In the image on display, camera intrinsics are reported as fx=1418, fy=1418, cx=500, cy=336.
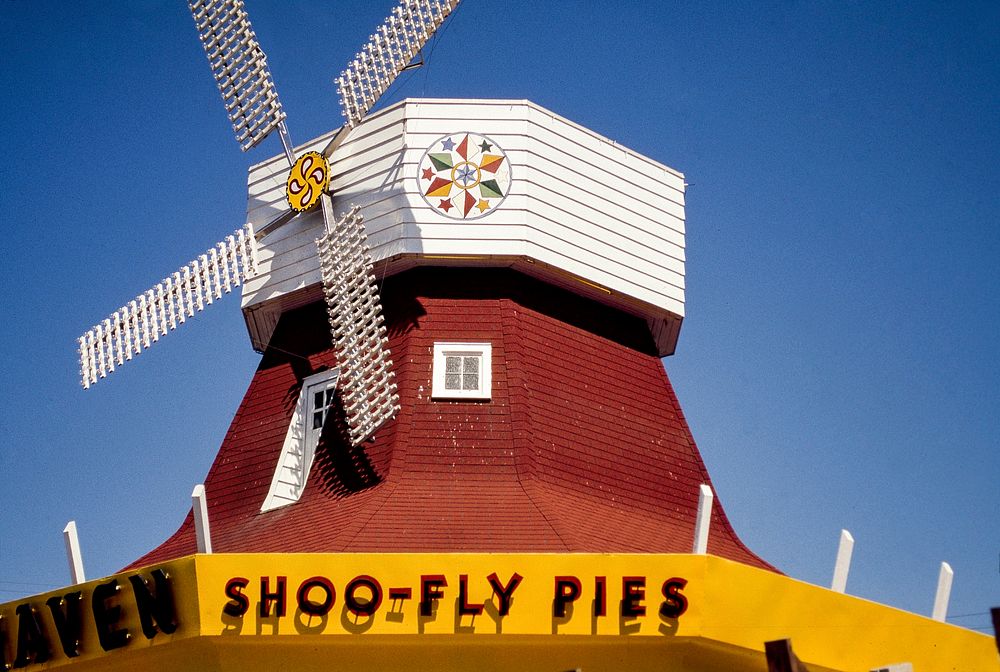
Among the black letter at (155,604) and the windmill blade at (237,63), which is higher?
the windmill blade at (237,63)

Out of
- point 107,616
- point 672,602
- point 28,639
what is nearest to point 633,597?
point 672,602

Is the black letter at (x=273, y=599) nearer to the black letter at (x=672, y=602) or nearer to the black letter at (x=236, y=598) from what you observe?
the black letter at (x=236, y=598)

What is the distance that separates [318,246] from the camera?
66.3 ft

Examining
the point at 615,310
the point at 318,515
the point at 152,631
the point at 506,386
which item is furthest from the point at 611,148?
the point at 152,631

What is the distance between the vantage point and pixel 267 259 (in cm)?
2162

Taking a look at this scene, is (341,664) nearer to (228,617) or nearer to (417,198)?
(228,617)

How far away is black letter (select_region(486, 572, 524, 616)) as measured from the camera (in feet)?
49.0

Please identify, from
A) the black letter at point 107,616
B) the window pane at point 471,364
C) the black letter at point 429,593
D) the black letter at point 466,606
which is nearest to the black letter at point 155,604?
the black letter at point 107,616

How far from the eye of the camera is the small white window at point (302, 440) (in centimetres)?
1958

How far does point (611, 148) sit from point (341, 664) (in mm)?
9667

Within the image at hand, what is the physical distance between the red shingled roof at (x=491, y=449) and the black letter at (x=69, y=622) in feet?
8.17

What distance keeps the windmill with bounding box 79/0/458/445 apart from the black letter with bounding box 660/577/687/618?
15.9ft

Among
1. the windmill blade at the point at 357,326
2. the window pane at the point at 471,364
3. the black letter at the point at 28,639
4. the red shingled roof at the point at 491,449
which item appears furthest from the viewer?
the window pane at the point at 471,364

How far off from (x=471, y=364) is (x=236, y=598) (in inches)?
220
